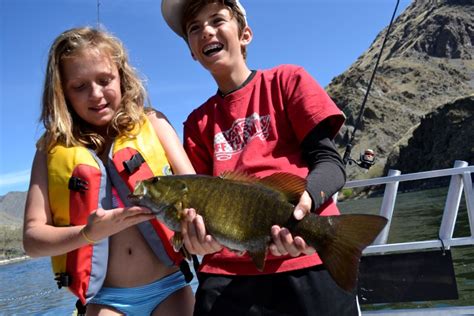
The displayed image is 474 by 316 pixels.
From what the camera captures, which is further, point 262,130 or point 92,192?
point 92,192

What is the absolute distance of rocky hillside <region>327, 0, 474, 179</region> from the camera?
96438 mm

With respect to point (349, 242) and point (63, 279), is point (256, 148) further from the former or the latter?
point (63, 279)

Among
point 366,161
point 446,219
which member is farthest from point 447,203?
point 366,161

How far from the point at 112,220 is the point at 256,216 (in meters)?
0.88

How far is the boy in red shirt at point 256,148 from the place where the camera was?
254 cm

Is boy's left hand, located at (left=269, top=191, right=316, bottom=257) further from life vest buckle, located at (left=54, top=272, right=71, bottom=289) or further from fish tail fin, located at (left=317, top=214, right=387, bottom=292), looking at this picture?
life vest buckle, located at (left=54, top=272, right=71, bottom=289)

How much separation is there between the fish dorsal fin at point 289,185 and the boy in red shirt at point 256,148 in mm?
43

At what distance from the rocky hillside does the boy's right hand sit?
9589cm

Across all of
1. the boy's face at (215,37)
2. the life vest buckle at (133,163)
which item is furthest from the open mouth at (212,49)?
the life vest buckle at (133,163)

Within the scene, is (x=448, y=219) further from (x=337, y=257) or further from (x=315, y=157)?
(x=337, y=257)

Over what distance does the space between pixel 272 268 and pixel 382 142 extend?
479 feet

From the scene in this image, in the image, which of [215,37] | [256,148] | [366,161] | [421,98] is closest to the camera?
[256,148]

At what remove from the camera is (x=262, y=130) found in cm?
288

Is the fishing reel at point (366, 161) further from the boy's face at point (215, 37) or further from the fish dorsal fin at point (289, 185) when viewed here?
the fish dorsal fin at point (289, 185)
